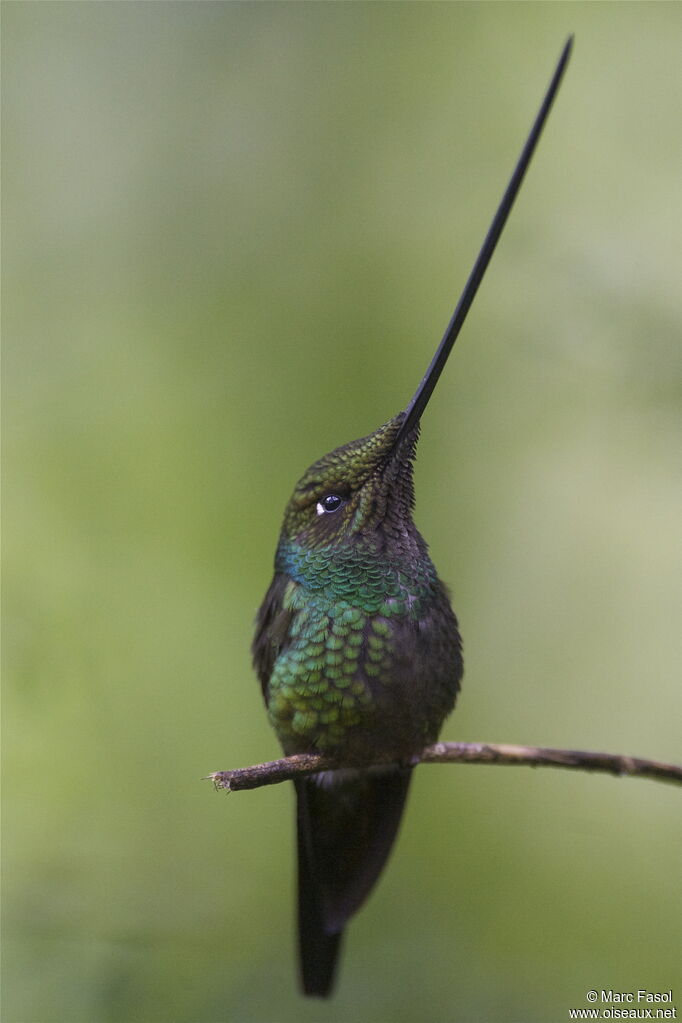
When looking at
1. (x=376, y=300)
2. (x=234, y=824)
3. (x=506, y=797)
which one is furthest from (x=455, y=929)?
(x=376, y=300)

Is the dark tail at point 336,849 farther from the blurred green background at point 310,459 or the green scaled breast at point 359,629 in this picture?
the blurred green background at point 310,459

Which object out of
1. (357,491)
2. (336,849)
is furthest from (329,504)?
(336,849)

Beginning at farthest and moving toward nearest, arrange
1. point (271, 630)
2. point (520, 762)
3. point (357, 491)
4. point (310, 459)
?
point (310, 459), point (271, 630), point (357, 491), point (520, 762)

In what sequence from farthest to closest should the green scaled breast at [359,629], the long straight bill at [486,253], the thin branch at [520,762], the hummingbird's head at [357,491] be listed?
1. the green scaled breast at [359,629]
2. the hummingbird's head at [357,491]
3. the thin branch at [520,762]
4. the long straight bill at [486,253]

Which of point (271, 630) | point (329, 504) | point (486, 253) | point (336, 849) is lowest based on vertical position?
point (336, 849)

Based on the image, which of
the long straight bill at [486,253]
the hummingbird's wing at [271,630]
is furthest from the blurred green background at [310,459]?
the long straight bill at [486,253]

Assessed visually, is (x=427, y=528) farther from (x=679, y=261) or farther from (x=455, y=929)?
(x=455, y=929)

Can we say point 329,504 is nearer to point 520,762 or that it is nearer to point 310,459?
point 520,762
